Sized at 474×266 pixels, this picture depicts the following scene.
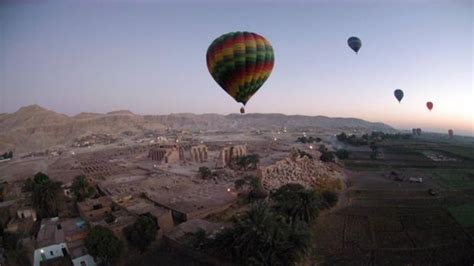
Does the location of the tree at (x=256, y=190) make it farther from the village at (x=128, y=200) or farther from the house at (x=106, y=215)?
the house at (x=106, y=215)

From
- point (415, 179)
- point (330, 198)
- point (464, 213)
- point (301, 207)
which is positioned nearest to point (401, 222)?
point (330, 198)

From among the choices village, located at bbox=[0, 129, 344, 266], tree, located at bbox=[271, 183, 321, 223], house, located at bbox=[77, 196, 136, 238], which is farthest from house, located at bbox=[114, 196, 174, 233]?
tree, located at bbox=[271, 183, 321, 223]

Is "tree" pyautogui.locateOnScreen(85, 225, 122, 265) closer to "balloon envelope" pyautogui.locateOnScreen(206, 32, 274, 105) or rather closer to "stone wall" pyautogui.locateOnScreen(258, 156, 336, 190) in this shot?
"balloon envelope" pyautogui.locateOnScreen(206, 32, 274, 105)

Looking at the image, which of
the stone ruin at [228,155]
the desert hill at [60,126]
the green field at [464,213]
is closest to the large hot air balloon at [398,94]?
the stone ruin at [228,155]

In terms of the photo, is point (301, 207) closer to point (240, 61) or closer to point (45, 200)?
point (240, 61)

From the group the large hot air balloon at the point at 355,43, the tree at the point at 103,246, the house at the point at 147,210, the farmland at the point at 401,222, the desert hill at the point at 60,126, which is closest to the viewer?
the tree at the point at 103,246

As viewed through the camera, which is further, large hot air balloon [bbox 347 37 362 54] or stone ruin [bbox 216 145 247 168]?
stone ruin [bbox 216 145 247 168]
